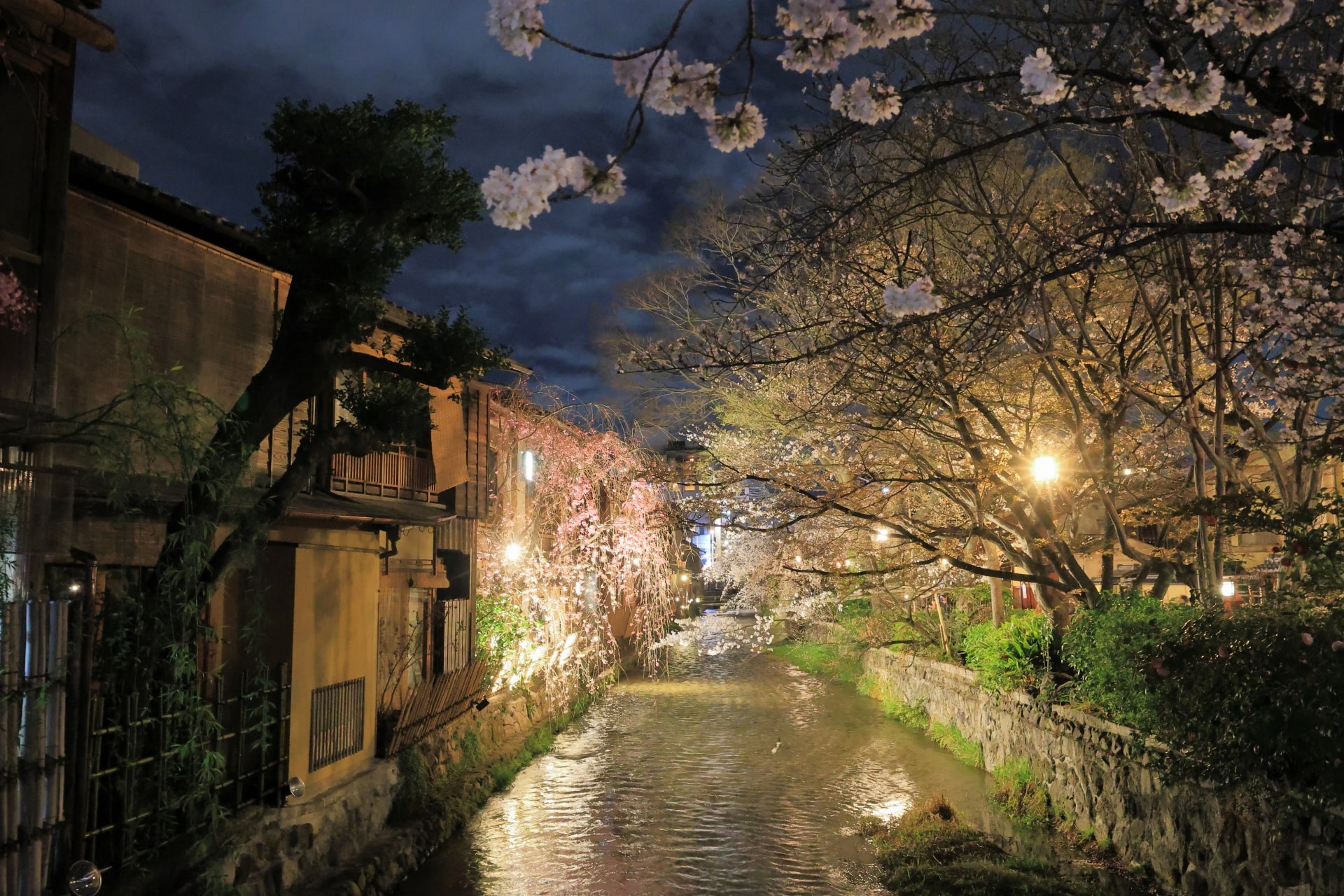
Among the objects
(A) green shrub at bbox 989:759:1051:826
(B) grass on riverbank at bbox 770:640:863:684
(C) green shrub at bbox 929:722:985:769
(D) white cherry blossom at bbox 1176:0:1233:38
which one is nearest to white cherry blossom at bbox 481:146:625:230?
(D) white cherry blossom at bbox 1176:0:1233:38

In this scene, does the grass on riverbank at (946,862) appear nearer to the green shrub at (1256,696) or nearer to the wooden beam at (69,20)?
the green shrub at (1256,696)

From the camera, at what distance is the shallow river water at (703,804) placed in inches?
424

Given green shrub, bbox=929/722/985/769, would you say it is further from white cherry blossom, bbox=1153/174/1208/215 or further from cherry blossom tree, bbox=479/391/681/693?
white cherry blossom, bbox=1153/174/1208/215

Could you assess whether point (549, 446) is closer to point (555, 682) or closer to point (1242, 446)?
point (555, 682)

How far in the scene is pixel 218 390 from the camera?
38.1ft

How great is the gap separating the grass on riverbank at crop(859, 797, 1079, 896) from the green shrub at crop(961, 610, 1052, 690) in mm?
3786

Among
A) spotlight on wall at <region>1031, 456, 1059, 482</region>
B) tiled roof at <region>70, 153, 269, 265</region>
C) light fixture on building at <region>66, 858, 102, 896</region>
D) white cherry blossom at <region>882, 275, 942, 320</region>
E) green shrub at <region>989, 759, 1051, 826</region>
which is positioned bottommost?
green shrub at <region>989, 759, 1051, 826</region>

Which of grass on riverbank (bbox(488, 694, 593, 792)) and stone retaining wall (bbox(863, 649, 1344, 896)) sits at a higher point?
stone retaining wall (bbox(863, 649, 1344, 896))

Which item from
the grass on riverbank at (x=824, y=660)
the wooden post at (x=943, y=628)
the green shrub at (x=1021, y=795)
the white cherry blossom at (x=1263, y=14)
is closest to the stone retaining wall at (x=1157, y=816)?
the green shrub at (x=1021, y=795)

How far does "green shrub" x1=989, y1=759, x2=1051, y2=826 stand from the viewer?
1311 centimetres

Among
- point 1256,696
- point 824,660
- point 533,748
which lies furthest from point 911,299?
point 824,660

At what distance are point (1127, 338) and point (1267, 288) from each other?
432cm

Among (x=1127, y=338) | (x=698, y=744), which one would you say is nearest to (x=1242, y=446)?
(x=1127, y=338)

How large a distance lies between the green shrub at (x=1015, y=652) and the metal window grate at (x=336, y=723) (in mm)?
11050
